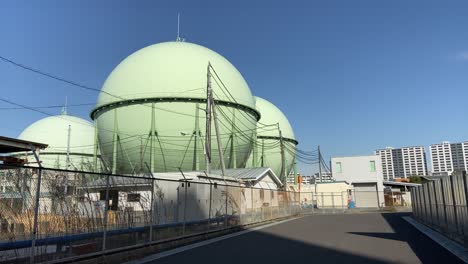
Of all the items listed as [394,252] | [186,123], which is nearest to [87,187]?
[394,252]

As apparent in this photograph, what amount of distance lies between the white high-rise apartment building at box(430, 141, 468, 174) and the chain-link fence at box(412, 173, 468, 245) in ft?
442

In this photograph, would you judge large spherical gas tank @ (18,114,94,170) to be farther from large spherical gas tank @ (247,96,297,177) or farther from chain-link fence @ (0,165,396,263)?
chain-link fence @ (0,165,396,263)

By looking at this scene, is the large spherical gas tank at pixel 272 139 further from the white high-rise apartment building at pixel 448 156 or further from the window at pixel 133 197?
the white high-rise apartment building at pixel 448 156

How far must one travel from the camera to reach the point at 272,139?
5450cm

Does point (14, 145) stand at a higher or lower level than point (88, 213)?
higher

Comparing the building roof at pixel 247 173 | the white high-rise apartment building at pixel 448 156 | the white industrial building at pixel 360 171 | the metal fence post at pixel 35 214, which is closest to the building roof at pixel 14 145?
the metal fence post at pixel 35 214

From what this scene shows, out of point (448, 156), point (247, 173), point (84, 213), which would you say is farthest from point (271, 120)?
point (448, 156)

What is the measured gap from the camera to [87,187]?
9727 mm

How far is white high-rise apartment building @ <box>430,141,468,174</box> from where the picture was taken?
13675 centimetres

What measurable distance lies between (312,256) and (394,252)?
244cm

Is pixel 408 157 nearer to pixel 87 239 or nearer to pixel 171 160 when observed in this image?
pixel 171 160

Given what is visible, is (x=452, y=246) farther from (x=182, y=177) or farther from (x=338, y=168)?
(x=338, y=168)

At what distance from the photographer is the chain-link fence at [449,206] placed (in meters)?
11.6

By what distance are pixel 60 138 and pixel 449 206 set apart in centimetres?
5033
